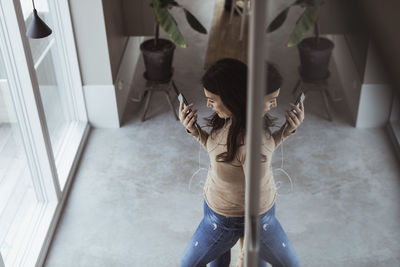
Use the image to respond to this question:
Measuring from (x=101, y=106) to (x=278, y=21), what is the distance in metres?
3.10

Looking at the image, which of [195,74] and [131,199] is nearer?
[131,199]

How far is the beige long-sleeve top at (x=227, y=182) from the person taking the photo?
163cm

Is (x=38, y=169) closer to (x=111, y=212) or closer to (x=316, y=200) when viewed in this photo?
(x=111, y=212)

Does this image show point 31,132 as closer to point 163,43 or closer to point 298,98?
point 163,43

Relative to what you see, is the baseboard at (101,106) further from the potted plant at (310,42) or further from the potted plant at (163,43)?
the potted plant at (310,42)

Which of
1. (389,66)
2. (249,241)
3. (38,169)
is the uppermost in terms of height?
(389,66)

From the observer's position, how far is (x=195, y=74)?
14.0ft

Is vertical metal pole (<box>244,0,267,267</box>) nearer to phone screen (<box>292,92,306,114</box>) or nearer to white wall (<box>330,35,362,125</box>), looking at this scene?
white wall (<box>330,35,362,125</box>)

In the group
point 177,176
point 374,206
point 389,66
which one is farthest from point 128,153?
point 389,66

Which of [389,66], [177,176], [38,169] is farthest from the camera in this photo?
[177,176]

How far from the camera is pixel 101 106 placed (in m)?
3.62

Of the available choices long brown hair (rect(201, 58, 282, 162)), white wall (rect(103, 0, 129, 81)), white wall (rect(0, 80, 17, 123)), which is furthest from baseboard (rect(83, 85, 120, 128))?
long brown hair (rect(201, 58, 282, 162))

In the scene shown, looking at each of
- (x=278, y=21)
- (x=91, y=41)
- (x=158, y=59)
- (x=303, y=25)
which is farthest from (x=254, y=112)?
(x=158, y=59)

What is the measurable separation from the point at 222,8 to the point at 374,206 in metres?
2.99
